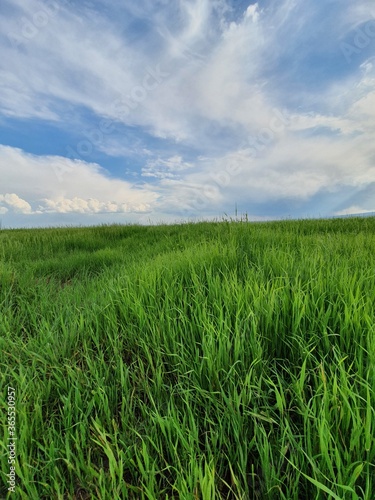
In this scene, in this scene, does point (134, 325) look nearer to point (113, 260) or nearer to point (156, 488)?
point (156, 488)

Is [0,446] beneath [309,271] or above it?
beneath

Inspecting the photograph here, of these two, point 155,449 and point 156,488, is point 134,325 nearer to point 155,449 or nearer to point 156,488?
point 155,449

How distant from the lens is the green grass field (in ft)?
3.32

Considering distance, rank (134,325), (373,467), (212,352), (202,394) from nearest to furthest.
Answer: (373,467) < (202,394) < (212,352) < (134,325)

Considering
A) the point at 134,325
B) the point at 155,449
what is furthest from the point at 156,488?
the point at 134,325

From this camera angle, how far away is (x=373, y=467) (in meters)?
1.01

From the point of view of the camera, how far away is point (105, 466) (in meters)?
1.21

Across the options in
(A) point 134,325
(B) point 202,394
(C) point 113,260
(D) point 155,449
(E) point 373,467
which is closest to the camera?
(E) point 373,467

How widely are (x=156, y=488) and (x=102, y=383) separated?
56 centimetres

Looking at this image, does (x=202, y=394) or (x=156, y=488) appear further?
(x=202, y=394)

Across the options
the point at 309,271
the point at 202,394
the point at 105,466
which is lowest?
the point at 105,466

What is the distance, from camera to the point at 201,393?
1297mm

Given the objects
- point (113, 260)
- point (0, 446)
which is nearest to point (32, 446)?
point (0, 446)

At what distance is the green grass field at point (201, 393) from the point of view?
3.32 feet
